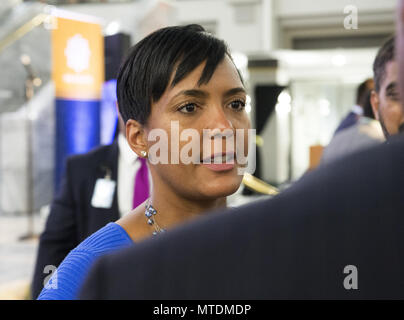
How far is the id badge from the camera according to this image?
2.02 meters

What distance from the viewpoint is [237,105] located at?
1.01m

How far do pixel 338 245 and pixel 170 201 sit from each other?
2.58ft

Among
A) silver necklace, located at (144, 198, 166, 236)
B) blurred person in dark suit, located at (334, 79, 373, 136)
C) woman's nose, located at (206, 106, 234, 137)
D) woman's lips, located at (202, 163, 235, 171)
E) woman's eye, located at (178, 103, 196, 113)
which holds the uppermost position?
blurred person in dark suit, located at (334, 79, 373, 136)

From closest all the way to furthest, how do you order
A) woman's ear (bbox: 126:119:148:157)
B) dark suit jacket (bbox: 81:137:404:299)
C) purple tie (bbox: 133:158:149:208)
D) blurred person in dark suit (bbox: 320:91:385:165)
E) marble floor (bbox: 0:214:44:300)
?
dark suit jacket (bbox: 81:137:404:299) < woman's ear (bbox: 126:119:148:157) < blurred person in dark suit (bbox: 320:91:385:165) < purple tie (bbox: 133:158:149:208) < marble floor (bbox: 0:214:44:300)

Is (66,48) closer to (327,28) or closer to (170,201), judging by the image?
(170,201)

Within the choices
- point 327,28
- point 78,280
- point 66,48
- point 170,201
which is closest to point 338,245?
point 78,280

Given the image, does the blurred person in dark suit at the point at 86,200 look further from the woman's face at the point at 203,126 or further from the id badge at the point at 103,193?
the woman's face at the point at 203,126

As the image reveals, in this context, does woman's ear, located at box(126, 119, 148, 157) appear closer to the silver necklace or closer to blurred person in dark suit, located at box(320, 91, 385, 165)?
the silver necklace

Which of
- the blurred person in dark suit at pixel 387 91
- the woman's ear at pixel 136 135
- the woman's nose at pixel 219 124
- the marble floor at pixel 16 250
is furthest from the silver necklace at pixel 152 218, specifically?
the marble floor at pixel 16 250

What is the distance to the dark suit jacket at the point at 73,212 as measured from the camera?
204cm

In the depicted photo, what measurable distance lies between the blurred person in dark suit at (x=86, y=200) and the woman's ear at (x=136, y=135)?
0.89m

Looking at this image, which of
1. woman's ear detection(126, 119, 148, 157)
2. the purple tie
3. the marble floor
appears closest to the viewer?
woman's ear detection(126, 119, 148, 157)

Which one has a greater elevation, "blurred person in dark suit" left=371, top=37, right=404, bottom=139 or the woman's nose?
"blurred person in dark suit" left=371, top=37, right=404, bottom=139

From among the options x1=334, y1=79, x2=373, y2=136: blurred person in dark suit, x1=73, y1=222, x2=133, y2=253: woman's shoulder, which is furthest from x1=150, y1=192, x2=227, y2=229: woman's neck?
x1=334, y1=79, x2=373, y2=136: blurred person in dark suit
